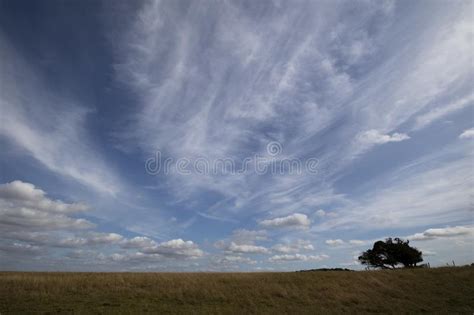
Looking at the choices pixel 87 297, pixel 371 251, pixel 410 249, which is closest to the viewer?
pixel 87 297

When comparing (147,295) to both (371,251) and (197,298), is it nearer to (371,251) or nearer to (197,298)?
(197,298)

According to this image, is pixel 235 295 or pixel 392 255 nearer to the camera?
pixel 235 295

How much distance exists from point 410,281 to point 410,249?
4169cm

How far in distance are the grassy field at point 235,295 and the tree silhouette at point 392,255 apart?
3822 centimetres

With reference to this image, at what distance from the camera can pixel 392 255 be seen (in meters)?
76.5

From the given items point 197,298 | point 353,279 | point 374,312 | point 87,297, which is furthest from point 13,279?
point 353,279

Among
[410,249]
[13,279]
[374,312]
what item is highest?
[410,249]

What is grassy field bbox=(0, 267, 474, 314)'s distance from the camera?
2256 centimetres

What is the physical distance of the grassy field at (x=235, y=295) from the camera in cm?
2256

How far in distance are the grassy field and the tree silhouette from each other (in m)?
38.2

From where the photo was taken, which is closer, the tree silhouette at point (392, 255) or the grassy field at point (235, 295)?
the grassy field at point (235, 295)

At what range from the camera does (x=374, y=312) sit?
25.3 m

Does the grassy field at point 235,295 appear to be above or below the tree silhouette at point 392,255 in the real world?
below

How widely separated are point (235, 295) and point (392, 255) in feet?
202
